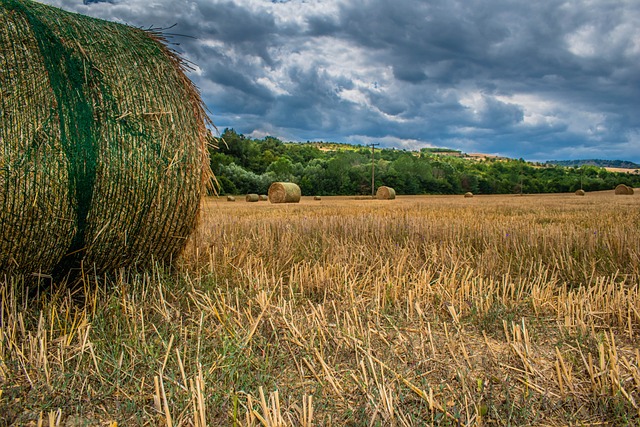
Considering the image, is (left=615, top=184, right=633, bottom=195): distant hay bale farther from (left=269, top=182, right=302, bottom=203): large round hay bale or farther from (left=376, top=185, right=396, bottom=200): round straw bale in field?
(left=269, top=182, right=302, bottom=203): large round hay bale

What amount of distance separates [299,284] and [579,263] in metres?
3.12

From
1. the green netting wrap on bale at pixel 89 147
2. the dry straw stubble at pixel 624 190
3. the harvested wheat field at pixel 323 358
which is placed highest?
the green netting wrap on bale at pixel 89 147

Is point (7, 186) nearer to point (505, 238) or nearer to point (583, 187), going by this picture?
point (505, 238)

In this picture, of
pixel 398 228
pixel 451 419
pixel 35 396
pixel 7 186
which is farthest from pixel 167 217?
pixel 398 228

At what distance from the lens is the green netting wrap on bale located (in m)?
3.51

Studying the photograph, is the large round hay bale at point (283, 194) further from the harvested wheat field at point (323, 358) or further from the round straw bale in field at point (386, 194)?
the harvested wheat field at point (323, 358)

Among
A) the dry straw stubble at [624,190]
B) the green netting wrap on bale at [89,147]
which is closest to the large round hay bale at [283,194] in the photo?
the green netting wrap on bale at [89,147]

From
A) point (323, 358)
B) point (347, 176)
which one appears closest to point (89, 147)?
point (323, 358)

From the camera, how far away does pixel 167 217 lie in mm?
4293

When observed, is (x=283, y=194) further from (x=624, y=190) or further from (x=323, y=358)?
(x=624, y=190)

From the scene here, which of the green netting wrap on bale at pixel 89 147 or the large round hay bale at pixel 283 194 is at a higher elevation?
the green netting wrap on bale at pixel 89 147

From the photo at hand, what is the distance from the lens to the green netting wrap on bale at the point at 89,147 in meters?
3.51

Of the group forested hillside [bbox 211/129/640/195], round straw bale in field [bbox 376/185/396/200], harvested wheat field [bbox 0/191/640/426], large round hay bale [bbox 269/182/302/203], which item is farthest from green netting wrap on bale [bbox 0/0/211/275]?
forested hillside [bbox 211/129/640/195]

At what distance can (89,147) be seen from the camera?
12.3 ft
